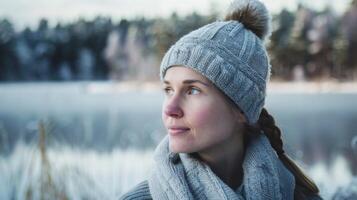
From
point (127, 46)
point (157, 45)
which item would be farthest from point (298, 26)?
point (127, 46)

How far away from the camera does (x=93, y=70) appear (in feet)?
49.3

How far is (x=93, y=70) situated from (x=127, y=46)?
1453 millimetres

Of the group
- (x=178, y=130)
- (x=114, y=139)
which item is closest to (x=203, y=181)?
(x=178, y=130)

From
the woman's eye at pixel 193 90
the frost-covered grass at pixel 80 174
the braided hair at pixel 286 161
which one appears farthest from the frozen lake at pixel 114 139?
the woman's eye at pixel 193 90

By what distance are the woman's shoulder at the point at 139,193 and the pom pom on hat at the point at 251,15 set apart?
1.94 ft

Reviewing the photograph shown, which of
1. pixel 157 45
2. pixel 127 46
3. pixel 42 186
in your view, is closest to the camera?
pixel 42 186

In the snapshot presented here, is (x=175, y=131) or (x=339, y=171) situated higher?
(x=175, y=131)

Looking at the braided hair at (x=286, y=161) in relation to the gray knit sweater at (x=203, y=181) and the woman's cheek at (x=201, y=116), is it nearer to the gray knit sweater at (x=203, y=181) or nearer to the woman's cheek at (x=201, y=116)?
the gray knit sweater at (x=203, y=181)

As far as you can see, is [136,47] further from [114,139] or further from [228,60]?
[228,60]

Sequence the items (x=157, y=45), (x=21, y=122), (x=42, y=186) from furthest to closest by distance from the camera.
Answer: (x=157, y=45)
(x=21, y=122)
(x=42, y=186)

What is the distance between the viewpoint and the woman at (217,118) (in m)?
1.39

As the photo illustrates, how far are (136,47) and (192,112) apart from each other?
12672mm

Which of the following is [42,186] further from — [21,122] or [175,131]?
[21,122]

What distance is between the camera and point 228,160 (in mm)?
1540
